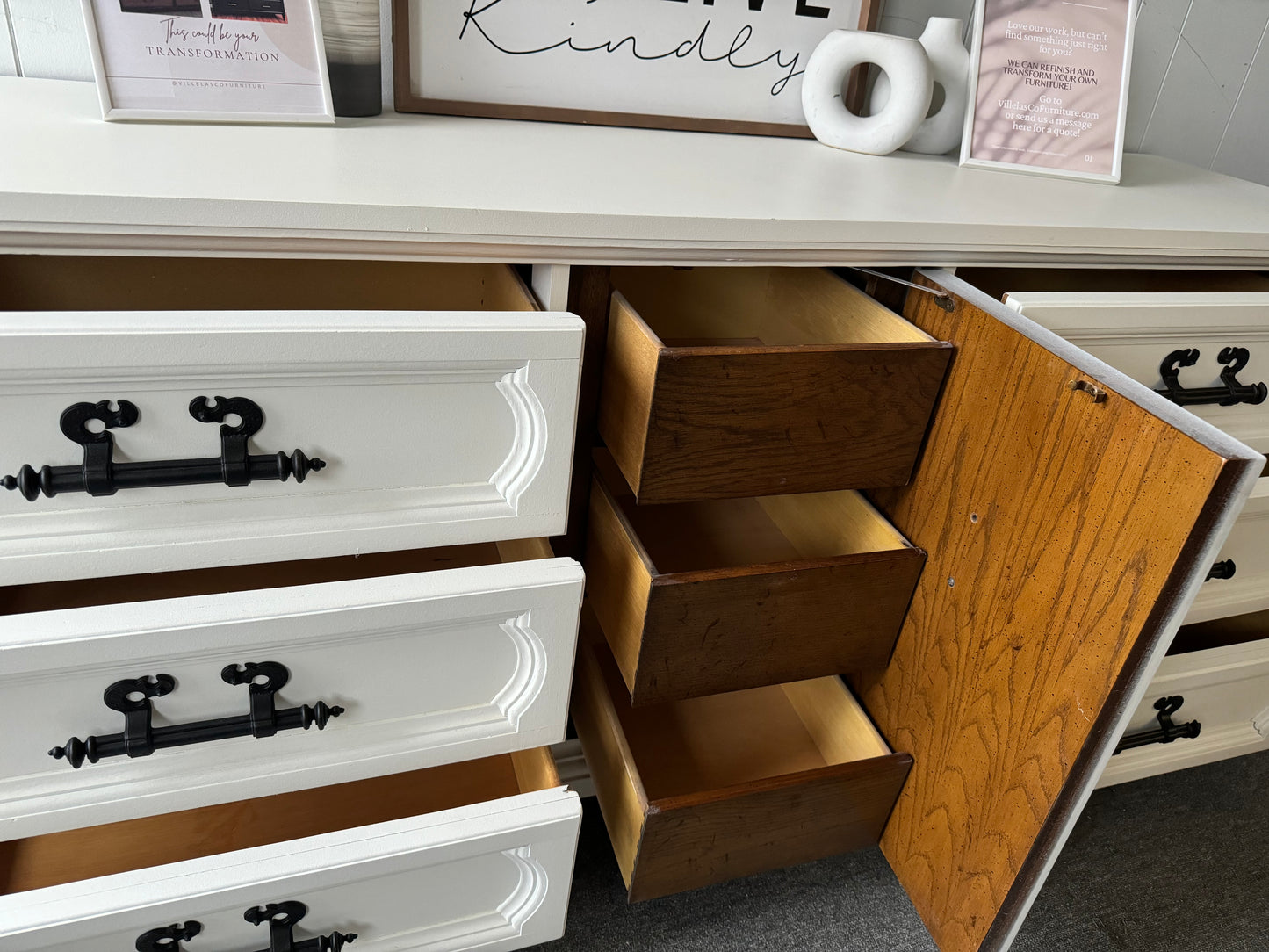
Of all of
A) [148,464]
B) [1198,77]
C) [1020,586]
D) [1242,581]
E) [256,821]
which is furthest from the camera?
[1198,77]

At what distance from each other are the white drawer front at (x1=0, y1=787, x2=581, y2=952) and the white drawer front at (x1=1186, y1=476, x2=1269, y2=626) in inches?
27.8

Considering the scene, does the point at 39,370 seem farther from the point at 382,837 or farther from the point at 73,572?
the point at 382,837

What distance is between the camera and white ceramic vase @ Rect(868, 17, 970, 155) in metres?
0.96

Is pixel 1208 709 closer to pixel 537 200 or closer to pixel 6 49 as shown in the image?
pixel 537 200

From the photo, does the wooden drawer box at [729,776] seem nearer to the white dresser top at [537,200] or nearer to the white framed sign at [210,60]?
the white dresser top at [537,200]

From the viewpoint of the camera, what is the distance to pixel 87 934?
0.58 m

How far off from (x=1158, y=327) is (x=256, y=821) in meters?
0.96

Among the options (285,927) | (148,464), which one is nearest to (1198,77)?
Answer: (148,464)

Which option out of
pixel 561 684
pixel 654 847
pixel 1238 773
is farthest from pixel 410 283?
pixel 1238 773

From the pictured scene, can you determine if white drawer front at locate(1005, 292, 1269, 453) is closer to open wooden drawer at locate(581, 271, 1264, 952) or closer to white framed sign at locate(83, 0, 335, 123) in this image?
open wooden drawer at locate(581, 271, 1264, 952)

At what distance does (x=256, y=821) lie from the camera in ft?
2.67

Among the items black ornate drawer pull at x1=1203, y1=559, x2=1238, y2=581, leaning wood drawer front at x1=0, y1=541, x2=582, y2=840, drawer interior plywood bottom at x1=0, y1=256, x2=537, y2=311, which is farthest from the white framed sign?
black ornate drawer pull at x1=1203, y1=559, x2=1238, y2=581

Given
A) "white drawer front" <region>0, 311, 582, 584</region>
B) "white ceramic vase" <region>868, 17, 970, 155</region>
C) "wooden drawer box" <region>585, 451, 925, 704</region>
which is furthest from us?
"white ceramic vase" <region>868, 17, 970, 155</region>

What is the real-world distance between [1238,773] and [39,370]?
1526mm
